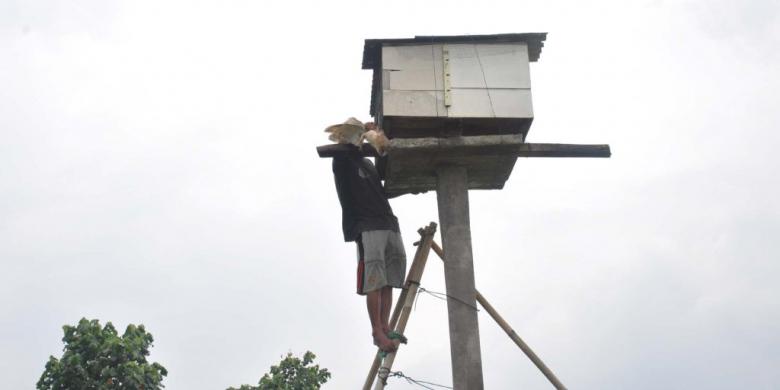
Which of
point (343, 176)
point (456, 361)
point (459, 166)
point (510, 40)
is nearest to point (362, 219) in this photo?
point (343, 176)

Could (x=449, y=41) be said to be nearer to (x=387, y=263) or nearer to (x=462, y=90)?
(x=462, y=90)

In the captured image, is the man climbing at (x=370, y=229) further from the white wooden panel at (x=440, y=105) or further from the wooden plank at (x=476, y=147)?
the white wooden panel at (x=440, y=105)

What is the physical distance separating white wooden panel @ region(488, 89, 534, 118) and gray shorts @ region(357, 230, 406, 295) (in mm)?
1500

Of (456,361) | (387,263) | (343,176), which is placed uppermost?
(343,176)

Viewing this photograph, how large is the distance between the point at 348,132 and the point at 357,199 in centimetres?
63

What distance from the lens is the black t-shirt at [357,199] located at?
7568 mm

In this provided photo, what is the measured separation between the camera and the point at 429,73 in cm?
762

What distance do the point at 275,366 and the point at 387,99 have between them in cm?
1855

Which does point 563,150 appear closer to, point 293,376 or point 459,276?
point 459,276

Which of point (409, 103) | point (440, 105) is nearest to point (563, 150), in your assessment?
point (440, 105)

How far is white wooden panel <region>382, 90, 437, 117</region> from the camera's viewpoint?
7.40m

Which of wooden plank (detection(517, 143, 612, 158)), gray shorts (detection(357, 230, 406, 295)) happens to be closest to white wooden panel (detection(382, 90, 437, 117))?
wooden plank (detection(517, 143, 612, 158))

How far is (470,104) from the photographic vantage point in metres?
7.52

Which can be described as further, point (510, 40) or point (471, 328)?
point (510, 40)
